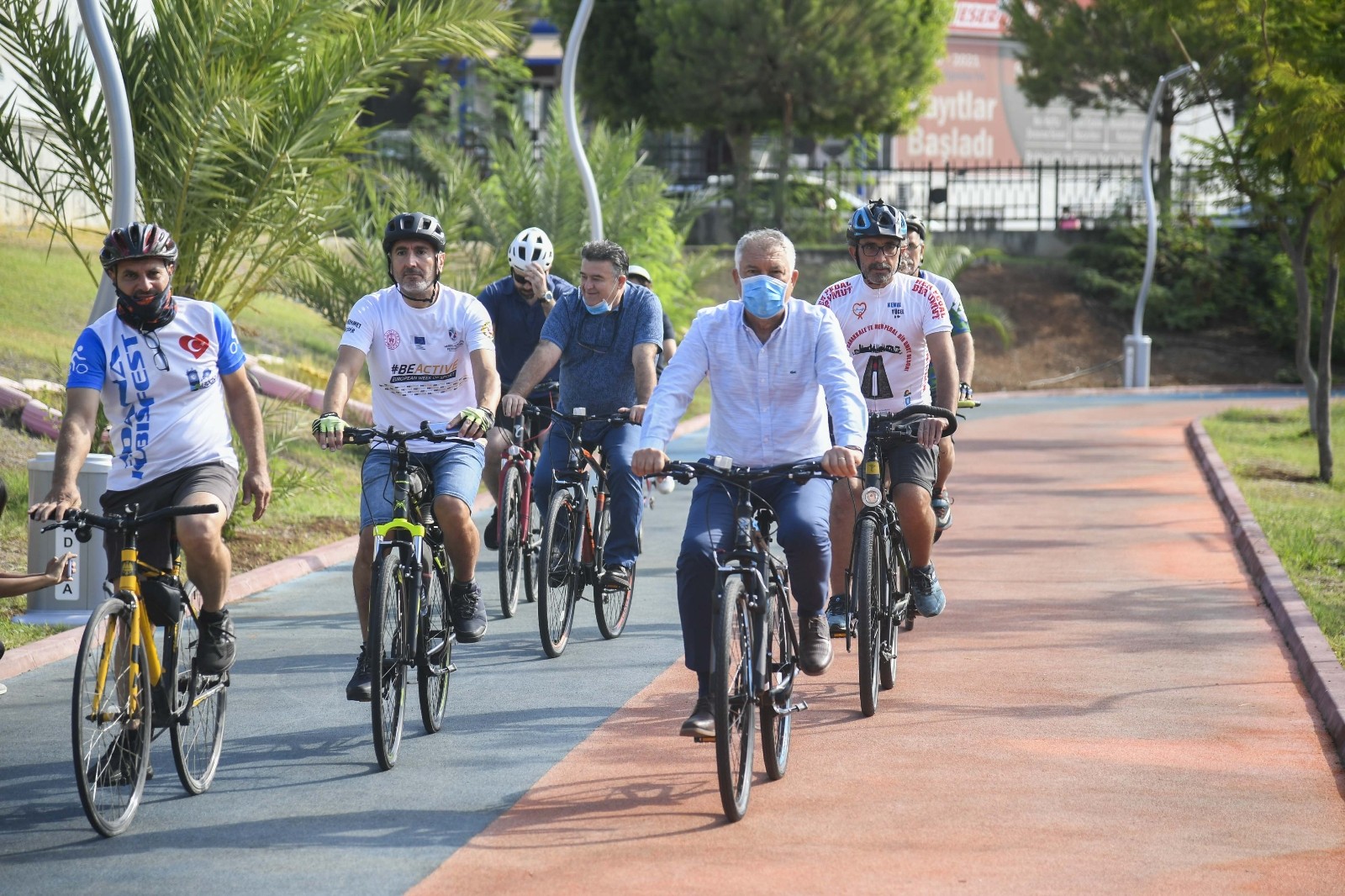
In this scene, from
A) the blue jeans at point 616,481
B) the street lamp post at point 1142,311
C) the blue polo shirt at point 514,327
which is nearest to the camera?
the blue jeans at point 616,481

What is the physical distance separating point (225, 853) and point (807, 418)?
2.50 m

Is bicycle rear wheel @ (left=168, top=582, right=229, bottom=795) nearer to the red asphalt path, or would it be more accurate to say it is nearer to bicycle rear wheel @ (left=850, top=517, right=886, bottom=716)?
the red asphalt path

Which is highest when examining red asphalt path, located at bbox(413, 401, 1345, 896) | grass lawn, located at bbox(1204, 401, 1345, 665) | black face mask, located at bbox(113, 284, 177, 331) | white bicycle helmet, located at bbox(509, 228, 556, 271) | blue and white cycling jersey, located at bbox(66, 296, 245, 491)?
white bicycle helmet, located at bbox(509, 228, 556, 271)

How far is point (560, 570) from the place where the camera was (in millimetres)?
8688

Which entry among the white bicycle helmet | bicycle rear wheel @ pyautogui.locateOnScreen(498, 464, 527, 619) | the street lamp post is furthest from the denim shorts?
the street lamp post

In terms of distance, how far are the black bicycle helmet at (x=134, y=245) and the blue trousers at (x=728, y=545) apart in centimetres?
202

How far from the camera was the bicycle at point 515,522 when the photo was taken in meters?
9.48

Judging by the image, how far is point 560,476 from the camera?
8.86m

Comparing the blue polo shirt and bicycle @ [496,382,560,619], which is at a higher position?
the blue polo shirt

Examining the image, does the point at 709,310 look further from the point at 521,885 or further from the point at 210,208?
the point at 210,208

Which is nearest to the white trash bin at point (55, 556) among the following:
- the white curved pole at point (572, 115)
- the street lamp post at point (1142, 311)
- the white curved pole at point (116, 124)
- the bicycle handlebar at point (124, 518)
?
the white curved pole at point (116, 124)

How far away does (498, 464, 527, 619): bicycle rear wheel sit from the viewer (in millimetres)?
9461

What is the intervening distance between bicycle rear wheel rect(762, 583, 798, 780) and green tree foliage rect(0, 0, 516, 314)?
5.99 meters

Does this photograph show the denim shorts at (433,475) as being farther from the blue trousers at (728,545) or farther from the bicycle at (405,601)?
the blue trousers at (728,545)
